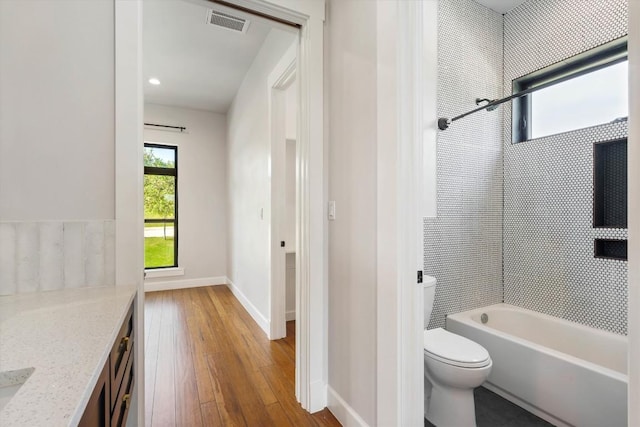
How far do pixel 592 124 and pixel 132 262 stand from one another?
9.56 ft

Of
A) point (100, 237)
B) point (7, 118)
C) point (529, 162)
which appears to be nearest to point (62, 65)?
point (7, 118)

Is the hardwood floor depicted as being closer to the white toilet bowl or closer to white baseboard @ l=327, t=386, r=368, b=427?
white baseboard @ l=327, t=386, r=368, b=427

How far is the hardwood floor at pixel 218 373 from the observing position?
1.70 meters

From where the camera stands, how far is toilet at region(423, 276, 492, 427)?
152 cm

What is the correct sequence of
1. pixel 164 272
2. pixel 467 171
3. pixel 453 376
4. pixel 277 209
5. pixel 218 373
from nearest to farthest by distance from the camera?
1. pixel 453 376
2. pixel 218 373
3. pixel 467 171
4. pixel 277 209
5. pixel 164 272

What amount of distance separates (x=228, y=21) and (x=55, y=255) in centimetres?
221

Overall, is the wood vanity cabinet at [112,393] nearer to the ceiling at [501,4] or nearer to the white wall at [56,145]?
the white wall at [56,145]

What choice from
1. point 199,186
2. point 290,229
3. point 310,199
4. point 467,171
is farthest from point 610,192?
point 199,186

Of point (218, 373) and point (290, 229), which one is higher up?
point (290, 229)

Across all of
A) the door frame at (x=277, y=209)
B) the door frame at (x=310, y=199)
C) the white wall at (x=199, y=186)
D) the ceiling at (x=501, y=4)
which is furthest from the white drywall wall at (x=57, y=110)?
the white wall at (x=199, y=186)

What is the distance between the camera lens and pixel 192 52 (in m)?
3.06

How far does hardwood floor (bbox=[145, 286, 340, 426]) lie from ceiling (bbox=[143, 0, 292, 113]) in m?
2.28

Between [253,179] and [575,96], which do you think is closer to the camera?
[575,96]

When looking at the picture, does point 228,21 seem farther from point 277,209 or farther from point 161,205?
point 161,205
